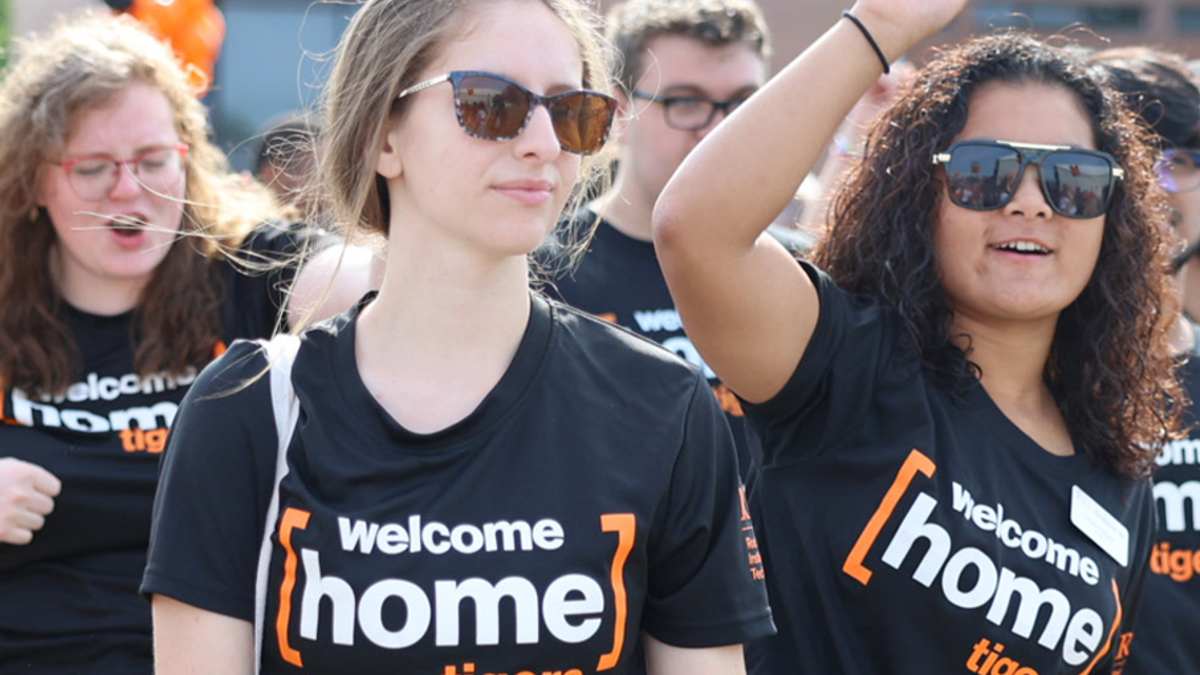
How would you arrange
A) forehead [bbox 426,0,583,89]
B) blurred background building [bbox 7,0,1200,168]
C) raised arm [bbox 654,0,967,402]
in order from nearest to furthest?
forehead [bbox 426,0,583,89] < raised arm [bbox 654,0,967,402] < blurred background building [bbox 7,0,1200,168]

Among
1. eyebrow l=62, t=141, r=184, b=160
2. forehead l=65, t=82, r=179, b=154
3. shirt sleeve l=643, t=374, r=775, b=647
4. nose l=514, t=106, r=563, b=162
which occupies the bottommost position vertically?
shirt sleeve l=643, t=374, r=775, b=647

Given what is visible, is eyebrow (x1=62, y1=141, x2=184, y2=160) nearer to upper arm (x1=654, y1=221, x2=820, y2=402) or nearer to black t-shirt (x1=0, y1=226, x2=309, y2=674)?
black t-shirt (x1=0, y1=226, x2=309, y2=674)

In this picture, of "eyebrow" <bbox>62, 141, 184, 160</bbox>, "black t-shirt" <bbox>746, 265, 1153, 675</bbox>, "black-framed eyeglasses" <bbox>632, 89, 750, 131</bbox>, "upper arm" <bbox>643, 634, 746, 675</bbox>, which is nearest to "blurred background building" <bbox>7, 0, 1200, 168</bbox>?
"eyebrow" <bbox>62, 141, 184, 160</bbox>

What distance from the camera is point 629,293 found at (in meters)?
3.63

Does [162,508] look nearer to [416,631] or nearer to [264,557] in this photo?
[264,557]

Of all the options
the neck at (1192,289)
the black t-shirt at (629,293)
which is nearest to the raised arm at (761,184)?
the black t-shirt at (629,293)

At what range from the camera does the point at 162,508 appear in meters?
1.96

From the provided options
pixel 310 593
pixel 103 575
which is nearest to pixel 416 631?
pixel 310 593

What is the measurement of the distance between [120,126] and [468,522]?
179 cm

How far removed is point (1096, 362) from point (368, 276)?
1.43 meters

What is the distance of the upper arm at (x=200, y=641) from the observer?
6.24ft

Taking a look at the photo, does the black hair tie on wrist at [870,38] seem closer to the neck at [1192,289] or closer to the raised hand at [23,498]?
the raised hand at [23,498]

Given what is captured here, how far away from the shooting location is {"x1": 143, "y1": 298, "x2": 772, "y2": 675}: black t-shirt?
6.16 ft

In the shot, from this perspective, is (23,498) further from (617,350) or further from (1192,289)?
(1192,289)
